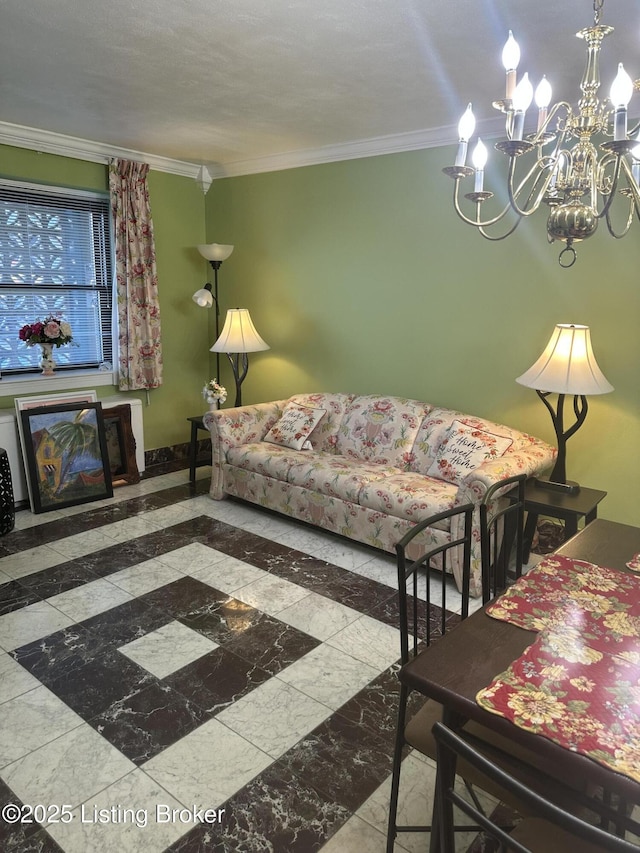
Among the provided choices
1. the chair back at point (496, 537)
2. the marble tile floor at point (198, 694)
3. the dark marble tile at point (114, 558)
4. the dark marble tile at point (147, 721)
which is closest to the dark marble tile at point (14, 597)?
the marble tile floor at point (198, 694)

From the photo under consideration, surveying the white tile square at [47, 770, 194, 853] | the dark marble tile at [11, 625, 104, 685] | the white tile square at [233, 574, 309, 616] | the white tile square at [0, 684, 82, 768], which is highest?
the white tile square at [233, 574, 309, 616]

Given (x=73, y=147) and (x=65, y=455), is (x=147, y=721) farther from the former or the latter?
(x=73, y=147)

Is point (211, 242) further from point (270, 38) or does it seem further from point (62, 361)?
point (270, 38)

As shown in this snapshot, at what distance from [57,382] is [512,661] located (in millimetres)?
4086

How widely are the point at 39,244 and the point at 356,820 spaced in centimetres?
428

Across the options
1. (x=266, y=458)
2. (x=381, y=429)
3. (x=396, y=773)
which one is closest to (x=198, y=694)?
(x=396, y=773)

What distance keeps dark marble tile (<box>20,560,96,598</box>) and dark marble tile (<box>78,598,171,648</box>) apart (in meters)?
0.38

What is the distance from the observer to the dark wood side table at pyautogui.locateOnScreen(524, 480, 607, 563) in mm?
2928

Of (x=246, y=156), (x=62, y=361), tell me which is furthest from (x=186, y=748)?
(x=246, y=156)

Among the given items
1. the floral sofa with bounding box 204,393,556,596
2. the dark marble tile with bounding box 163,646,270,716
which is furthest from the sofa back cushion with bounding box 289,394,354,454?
the dark marble tile with bounding box 163,646,270,716

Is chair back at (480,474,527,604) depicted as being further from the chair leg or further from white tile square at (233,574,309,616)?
white tile square at (233,574,309,616)

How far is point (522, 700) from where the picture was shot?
1207mm

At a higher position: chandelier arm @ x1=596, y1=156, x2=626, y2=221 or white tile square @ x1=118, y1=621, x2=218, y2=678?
chandelier arm @ x1=596, y1=156, x2=626, y2=221

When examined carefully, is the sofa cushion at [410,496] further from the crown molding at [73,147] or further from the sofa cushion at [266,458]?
the crown molding at [73,147]
